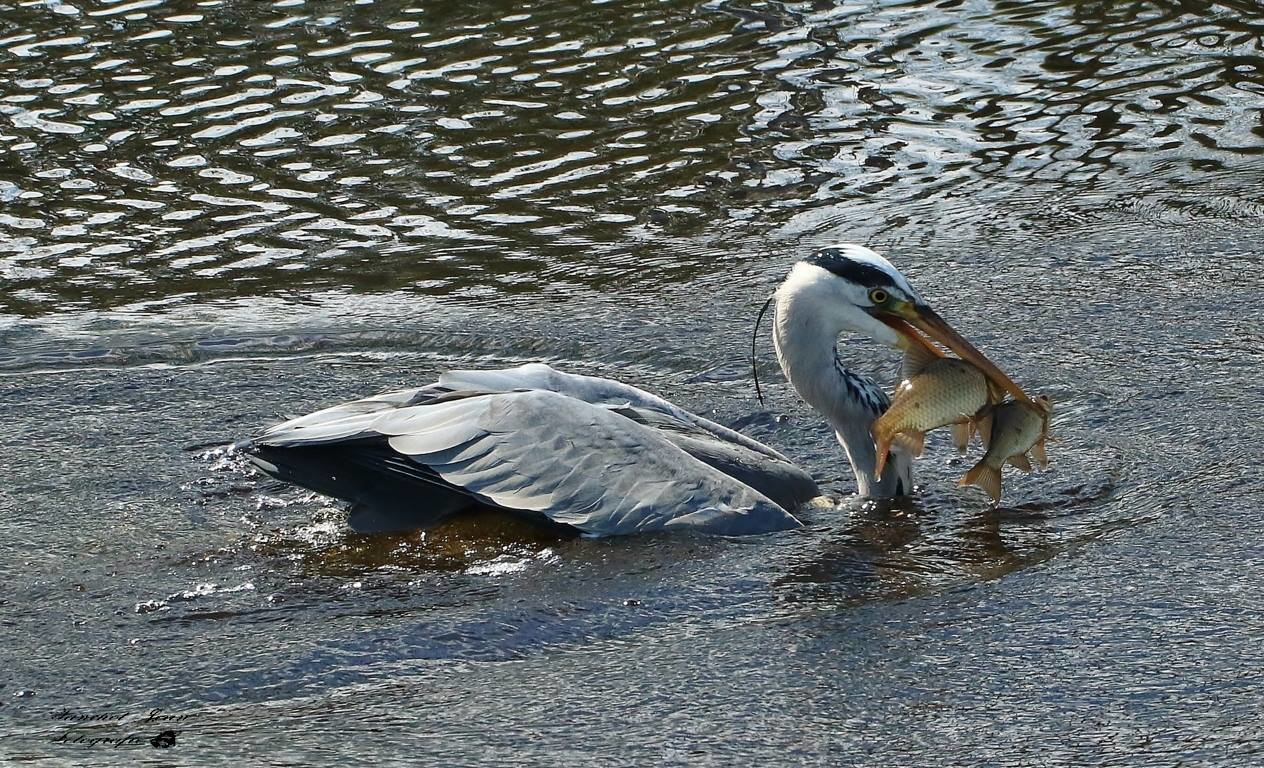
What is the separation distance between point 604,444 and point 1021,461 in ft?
4.12

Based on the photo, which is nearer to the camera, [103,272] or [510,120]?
[103,272]

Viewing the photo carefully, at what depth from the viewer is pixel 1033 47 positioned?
10383mm

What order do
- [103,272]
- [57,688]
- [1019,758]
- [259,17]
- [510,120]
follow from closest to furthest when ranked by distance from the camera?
1. [1019,758]
2. [57,688]
3. [103,272]
4. [510,120]
5. [259,17]

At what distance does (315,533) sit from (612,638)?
1.27m

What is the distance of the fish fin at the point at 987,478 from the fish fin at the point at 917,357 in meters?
0.37

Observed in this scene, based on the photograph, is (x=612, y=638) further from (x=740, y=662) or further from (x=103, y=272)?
(x=103, y=272)

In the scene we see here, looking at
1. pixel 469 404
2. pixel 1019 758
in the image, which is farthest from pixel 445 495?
pixel 1019 758

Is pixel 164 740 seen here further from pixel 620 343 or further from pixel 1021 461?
pixel 620 343

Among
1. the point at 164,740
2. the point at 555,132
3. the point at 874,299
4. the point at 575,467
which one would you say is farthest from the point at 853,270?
the point at 555,132

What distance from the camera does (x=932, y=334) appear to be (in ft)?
17.4

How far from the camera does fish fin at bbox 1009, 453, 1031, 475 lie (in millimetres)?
5098
